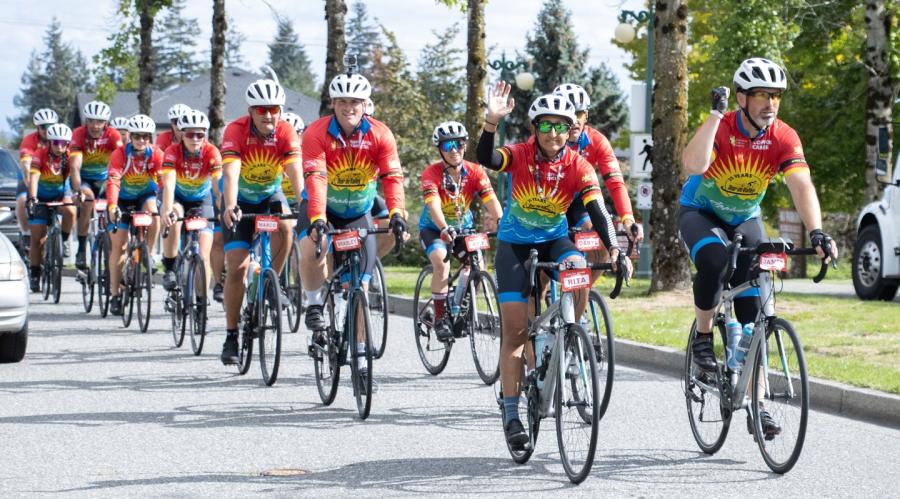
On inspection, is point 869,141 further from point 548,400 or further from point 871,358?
point 548,400

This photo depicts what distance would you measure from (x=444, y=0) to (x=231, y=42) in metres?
164

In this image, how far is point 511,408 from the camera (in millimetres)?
7391

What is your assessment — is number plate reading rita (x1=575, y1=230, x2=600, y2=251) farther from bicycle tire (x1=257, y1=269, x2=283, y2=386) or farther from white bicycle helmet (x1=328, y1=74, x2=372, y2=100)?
bicycle tire (x1=257, y1=269, x2=283, y2=386)

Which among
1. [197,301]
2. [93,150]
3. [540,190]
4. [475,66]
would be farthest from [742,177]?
[475,66]

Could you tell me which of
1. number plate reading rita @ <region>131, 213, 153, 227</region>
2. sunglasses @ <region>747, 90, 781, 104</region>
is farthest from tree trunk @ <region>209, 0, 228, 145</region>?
sunglasses @ <region>747, 90, 781, 104</region>

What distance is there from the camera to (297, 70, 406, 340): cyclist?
30.9 ft

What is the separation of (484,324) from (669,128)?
752 cm

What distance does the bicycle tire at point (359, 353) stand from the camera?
8805 mm

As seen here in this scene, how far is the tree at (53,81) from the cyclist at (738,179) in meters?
152

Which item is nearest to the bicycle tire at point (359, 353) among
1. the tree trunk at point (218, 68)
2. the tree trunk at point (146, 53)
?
the tree trunk at point (218, 68)

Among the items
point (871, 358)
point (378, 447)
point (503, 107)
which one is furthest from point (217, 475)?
point (871, 358)

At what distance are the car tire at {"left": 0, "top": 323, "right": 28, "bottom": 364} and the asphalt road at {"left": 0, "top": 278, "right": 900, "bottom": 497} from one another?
0.19m

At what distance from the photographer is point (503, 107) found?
7359mm

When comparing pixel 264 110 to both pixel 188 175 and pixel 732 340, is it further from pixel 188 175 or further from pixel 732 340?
pixel 732 340
